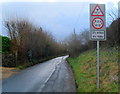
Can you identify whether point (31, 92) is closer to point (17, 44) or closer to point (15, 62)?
point (15, 62)

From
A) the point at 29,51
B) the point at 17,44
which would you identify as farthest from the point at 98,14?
the point at 29,51

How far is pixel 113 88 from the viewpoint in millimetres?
5184

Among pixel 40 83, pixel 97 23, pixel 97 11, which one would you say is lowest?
pixel 40 83

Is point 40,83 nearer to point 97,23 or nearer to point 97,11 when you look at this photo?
point 97,23

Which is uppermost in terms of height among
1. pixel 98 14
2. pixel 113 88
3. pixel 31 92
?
pixel 98 14

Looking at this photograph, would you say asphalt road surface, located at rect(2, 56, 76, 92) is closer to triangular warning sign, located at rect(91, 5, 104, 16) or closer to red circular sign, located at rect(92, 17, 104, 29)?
red circular sign, located at rect(92, 17, 104, 29)

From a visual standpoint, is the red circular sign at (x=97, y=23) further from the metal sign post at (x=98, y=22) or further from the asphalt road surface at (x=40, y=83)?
the asphalt road surface at (x=40, y=83)

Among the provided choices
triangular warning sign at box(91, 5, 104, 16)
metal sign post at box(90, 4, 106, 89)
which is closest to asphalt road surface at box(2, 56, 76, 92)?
metal sign post at box(90, 4, 106, 89)

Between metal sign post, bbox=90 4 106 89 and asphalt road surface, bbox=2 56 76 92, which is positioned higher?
metal sign post, bbox=90 4 106 89

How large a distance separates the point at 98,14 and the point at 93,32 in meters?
0.75

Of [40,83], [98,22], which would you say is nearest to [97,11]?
[98,22]

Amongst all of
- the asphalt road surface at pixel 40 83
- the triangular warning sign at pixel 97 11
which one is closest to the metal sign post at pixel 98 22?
the triangular warning sign at pixel 97 11

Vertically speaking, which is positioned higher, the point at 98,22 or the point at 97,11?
the point at 97,11

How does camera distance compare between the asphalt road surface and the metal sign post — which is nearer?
the metal sign post
